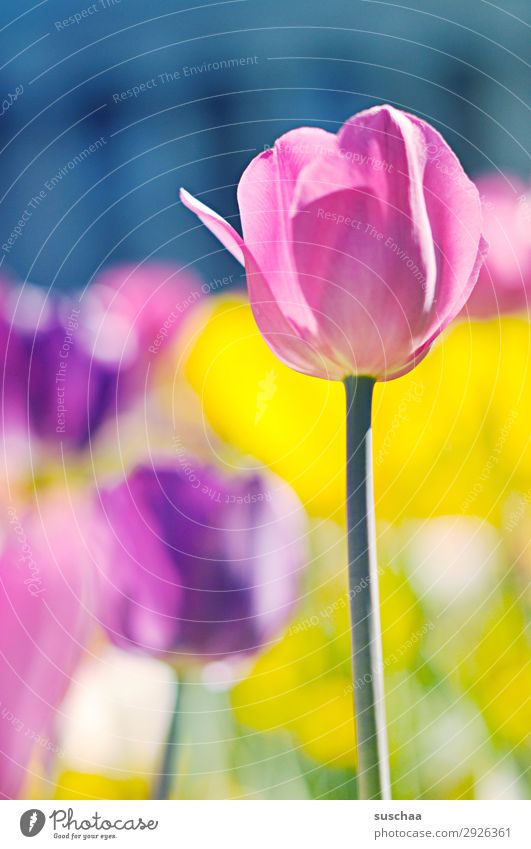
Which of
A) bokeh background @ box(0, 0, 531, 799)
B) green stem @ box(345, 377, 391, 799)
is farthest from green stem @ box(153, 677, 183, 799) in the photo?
green stem @ box(345, 377, 391, 799)

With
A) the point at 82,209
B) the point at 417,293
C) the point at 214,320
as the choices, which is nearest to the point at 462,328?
the point at 417,293

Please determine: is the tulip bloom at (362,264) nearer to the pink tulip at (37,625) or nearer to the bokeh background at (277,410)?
the bokeh background at (277,410)

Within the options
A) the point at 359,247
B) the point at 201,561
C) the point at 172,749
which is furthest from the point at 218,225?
the point at 172,749

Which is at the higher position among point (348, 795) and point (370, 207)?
point (370, 207)

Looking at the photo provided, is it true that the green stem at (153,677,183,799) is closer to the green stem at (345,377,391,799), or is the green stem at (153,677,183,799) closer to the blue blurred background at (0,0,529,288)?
the green stem at (345,377,391,799)

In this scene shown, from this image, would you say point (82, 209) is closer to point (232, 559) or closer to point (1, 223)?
point (1, 223)

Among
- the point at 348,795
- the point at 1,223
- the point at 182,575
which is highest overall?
the point at 1,223

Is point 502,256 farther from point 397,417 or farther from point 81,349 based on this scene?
point 81,349

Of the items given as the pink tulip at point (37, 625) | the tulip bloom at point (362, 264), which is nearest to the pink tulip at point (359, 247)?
the tulip bloom at point (362, 264)
